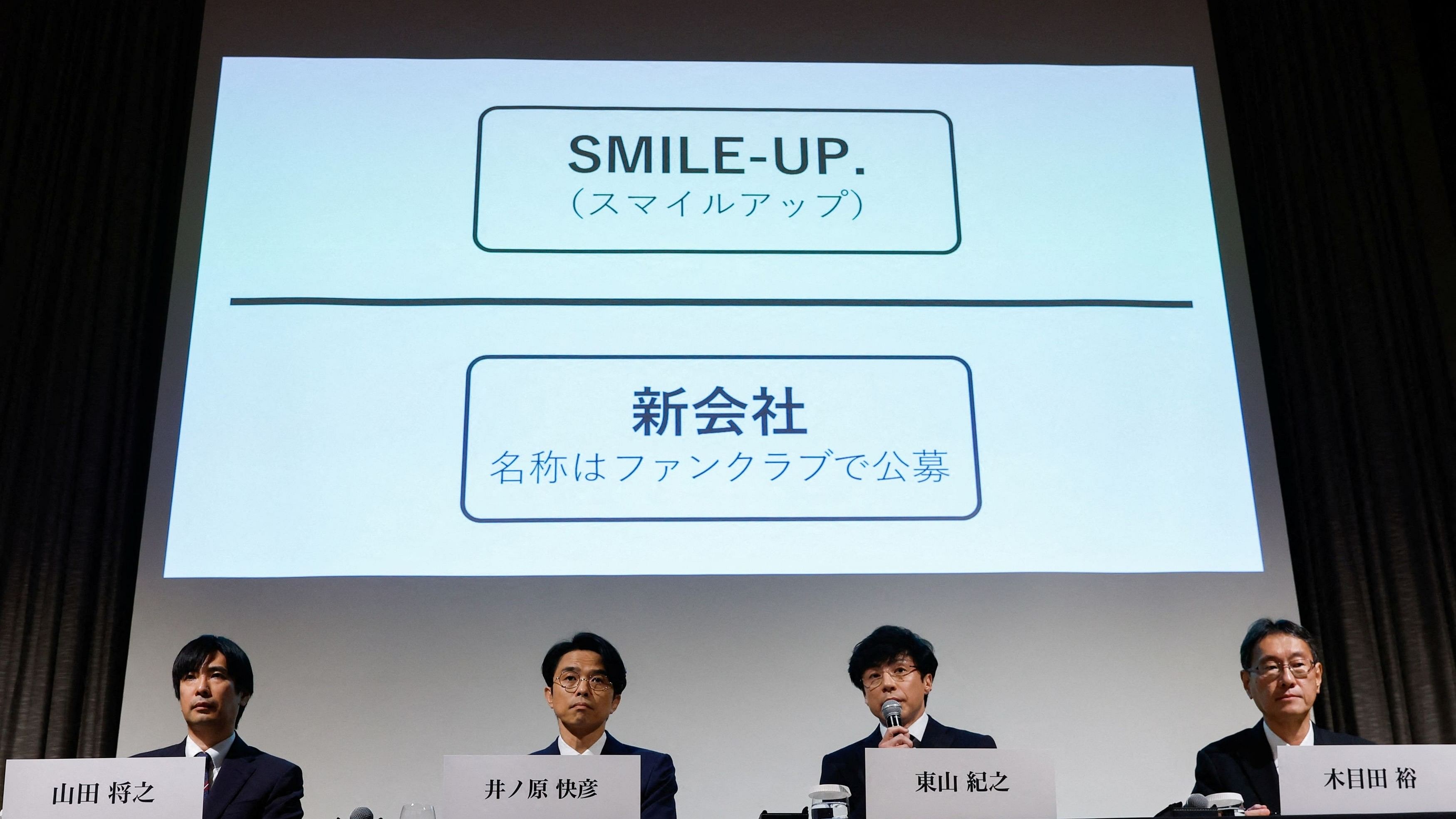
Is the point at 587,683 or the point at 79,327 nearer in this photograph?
the point at 587,683

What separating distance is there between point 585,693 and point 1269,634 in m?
1.43

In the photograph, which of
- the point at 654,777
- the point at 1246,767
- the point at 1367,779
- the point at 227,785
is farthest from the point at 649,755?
the point at 1367,779

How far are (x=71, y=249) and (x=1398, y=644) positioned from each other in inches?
132

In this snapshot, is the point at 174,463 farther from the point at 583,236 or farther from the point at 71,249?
the point at 583,236

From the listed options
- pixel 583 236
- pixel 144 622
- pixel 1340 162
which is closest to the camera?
pixel 144 622

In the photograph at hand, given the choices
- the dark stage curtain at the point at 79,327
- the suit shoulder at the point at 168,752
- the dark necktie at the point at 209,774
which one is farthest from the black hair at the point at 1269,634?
the dark stage curtain at the point at 79,327

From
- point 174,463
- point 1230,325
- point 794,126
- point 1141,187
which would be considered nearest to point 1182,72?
point 1141,187

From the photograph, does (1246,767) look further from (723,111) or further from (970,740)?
(723,111)

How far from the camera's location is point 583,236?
3.11 m

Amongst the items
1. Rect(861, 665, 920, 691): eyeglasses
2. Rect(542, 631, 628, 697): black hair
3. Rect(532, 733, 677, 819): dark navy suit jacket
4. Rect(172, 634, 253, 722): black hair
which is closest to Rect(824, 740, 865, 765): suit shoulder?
Rect(861, 665, 920, 691): eyeglasses

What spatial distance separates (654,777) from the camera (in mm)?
2574

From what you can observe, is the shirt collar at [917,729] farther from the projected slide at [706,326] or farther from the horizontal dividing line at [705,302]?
the horizontal dividing line at [705,302]

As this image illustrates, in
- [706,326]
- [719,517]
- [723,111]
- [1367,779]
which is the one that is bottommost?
[1367,779]

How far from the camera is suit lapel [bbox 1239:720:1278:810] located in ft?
8.22
